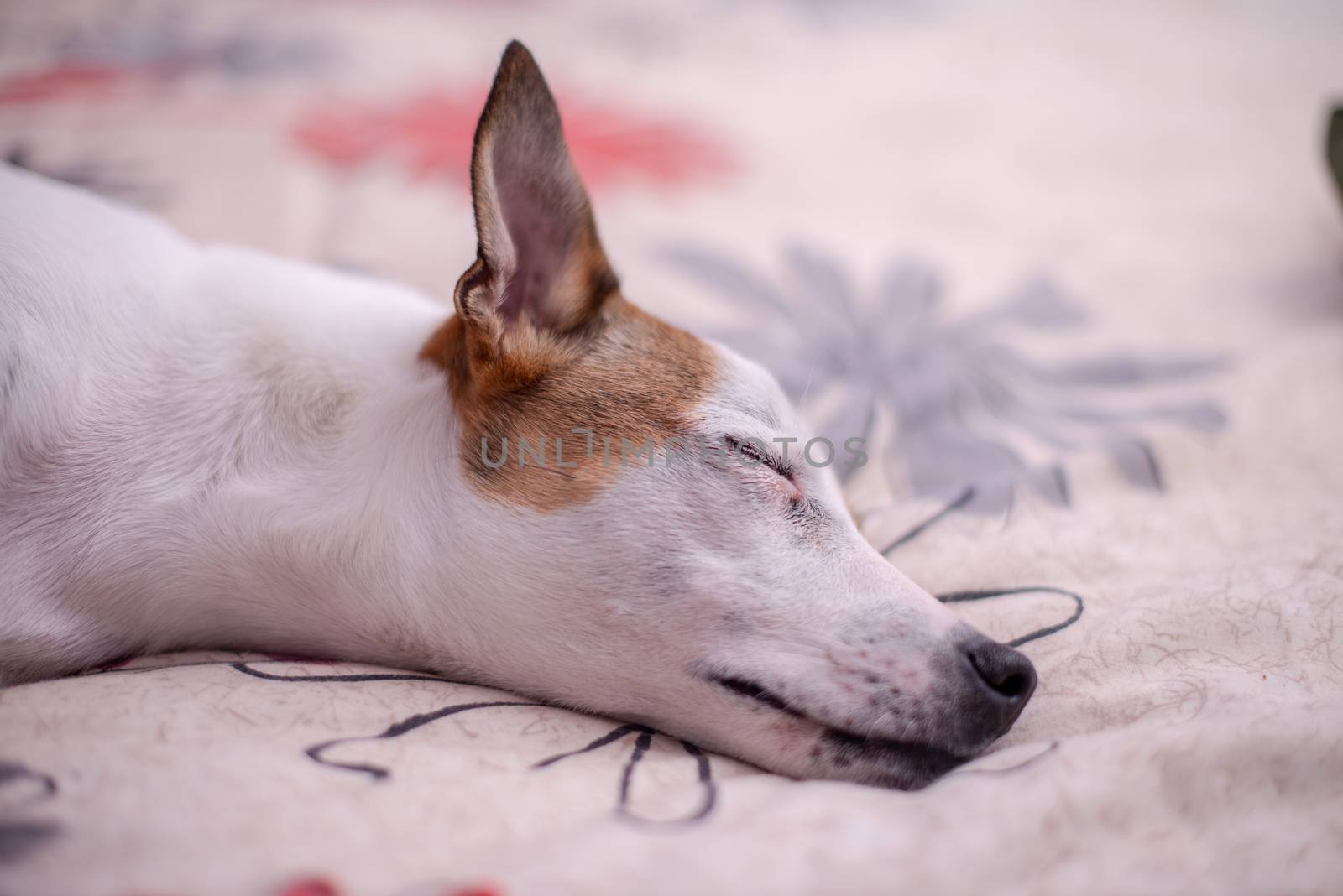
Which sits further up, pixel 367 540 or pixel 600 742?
pixel 367 540

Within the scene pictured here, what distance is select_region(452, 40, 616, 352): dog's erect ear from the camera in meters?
1.15

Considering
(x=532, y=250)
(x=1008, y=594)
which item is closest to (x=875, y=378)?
(x=1008, y=594)

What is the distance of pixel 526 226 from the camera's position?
1.27m

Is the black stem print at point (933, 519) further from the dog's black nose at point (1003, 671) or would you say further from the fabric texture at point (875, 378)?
the dog's black nose at point (1003, 671)

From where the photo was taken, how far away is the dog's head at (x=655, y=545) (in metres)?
1.04

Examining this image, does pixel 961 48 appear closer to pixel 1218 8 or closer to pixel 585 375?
pixel 1218 8

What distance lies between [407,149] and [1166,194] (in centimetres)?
217

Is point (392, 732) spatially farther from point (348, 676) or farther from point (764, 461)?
point (764, 461)

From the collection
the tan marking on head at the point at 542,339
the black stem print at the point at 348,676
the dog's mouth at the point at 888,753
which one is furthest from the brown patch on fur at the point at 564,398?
the dog's mouth at the point at 888,753

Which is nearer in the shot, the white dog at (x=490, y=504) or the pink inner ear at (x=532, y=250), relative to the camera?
the white dog at (x=490, y=504)

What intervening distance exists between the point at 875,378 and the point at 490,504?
102 centimetres

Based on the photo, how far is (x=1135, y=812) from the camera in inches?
33.2

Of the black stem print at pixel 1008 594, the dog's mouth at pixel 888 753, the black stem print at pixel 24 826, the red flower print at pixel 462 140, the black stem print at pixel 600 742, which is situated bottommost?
the black stem print at pixel 600 742

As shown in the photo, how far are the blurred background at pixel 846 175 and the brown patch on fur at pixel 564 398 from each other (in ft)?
1.73
